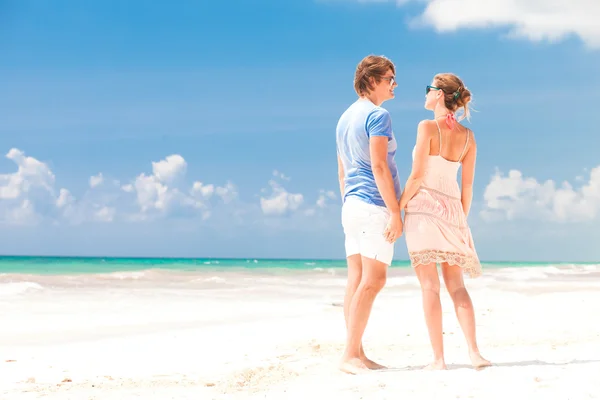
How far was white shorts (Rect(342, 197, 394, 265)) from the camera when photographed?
4.50 m

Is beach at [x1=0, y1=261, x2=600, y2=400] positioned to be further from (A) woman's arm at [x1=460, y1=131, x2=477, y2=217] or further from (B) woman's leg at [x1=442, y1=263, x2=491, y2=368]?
(A) woman's arm at [x1=460, y1=131, x2=477, y2=217]

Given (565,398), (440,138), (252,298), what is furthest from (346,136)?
(252,298)

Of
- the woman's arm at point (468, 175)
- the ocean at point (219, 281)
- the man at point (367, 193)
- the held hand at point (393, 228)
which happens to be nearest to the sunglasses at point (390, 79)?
the man at point (367, 193)

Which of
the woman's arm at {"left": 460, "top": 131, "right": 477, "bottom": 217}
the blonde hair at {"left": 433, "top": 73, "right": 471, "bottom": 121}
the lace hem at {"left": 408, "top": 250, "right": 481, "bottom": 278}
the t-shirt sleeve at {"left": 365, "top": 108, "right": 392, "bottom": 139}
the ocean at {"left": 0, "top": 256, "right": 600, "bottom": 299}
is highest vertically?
the blonde hair at {"left": 433, "top": 73, "right": 471, "bottom": 121}

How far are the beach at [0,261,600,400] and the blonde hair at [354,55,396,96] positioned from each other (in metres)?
2.00

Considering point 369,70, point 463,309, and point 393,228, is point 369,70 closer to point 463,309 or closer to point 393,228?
A: point 393,228

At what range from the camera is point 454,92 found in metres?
4.57

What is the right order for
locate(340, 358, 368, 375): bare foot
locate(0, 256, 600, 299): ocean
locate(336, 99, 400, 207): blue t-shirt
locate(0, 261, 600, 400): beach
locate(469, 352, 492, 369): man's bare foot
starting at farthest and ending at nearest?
1. locate(0, 256, 600, 299): ocean
2. locate(340, 358, 368, 375): bare foot
3. locate(336, 99, 400, 207): blue t-shirt
4. locate(469, 352, 492, 369): man's bare foot
5. locate(0, 261, 600, 400): beach

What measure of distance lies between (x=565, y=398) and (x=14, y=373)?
4.35 metres

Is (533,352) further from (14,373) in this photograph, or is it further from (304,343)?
(14,373)

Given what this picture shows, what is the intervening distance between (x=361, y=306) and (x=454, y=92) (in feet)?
5.26

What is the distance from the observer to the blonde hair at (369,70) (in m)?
4.67

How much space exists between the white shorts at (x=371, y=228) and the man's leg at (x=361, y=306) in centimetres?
6

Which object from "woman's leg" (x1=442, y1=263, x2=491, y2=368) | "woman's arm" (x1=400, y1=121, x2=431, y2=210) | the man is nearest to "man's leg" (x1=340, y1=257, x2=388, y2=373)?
the man
